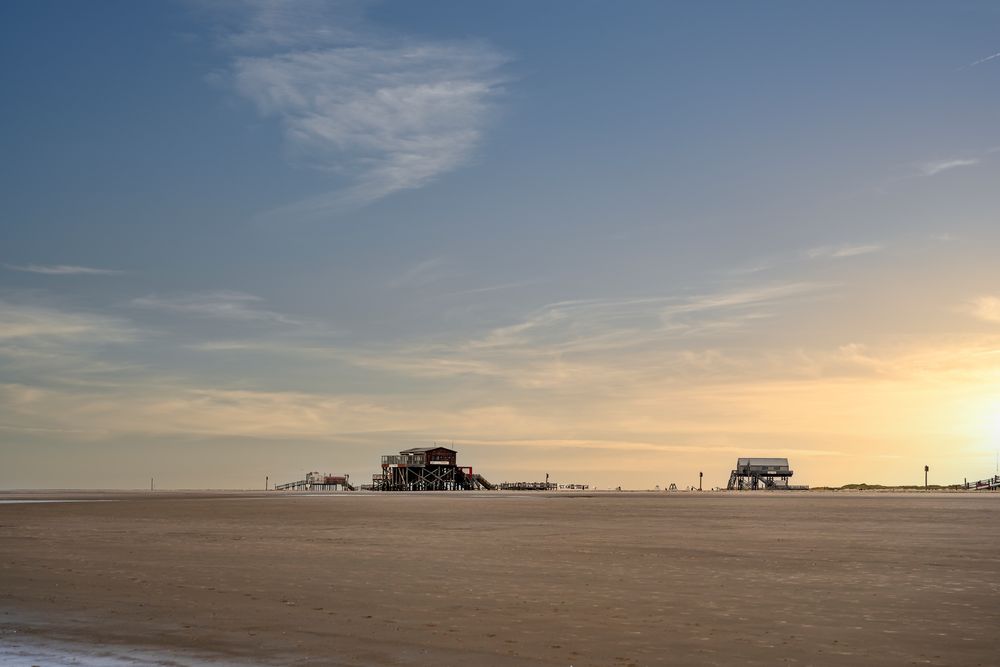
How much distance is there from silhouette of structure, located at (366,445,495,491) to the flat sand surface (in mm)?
148156

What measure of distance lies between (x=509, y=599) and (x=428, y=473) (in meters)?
165

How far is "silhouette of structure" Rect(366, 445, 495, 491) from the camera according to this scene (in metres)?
Result: 179

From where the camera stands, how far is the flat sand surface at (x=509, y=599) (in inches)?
Result: 484

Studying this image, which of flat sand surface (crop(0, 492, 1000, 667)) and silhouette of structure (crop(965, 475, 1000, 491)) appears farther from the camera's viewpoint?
silhouette of structure (crop(965, 475, 1000, 491))

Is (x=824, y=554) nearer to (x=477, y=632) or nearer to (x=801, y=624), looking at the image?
(x=801, y=624)

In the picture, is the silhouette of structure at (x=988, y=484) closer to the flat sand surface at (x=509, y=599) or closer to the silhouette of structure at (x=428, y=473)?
the silhouette of structure at (x=428, y=473)

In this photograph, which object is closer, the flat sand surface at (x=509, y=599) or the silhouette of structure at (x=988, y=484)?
the flat sand surface at (x=509, y=599)

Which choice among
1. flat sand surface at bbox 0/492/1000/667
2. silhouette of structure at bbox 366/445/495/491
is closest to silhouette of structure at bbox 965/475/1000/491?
silhouette of structure at bbox 366/445/495/491

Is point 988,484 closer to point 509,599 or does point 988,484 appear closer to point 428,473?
point 428,473

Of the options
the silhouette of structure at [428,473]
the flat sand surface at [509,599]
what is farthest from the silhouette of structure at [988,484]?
the flat sand surface at [509,599]

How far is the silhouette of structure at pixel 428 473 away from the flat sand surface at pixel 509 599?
148 metres

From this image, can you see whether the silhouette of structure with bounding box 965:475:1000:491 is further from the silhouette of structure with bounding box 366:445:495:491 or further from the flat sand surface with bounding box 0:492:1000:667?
the flat sand surface with bounding box 0:492:1000:667

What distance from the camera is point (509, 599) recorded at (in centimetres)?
1705

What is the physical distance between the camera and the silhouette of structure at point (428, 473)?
179m
